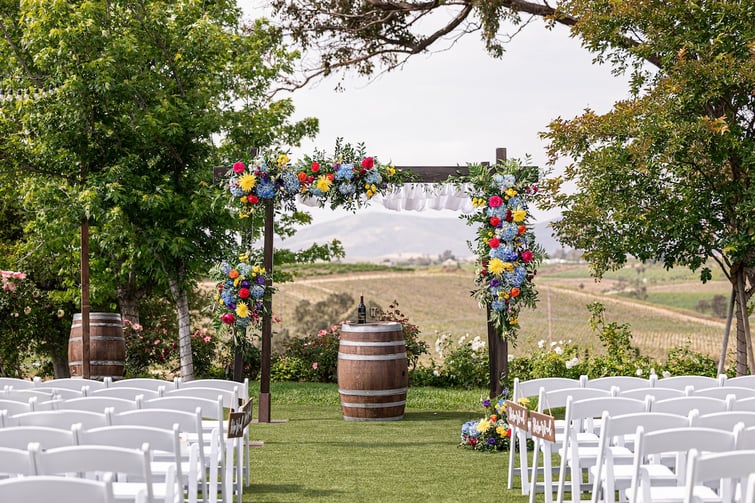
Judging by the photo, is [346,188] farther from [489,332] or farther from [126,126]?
[126,126]

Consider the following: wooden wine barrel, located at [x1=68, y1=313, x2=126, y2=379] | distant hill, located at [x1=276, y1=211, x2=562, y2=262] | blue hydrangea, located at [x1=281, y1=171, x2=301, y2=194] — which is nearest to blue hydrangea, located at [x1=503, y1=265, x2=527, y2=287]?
blue hydrangea, located at [x1=281, y1=171, x2=301, y2=194]

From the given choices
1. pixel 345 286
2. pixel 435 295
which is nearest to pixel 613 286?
pixel 435 295

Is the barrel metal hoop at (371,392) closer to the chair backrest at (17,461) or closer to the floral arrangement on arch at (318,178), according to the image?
the floral arrangement on arch at (318,178)

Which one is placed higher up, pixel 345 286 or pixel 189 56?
pixel 189 56

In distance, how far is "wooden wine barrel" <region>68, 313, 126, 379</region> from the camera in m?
11.6

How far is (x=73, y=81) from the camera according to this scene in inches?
410

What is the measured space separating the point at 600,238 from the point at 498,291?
111 inches

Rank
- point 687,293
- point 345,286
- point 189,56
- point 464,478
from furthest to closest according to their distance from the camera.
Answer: point 687,293, point 345,286, point 189,56, point 464,478

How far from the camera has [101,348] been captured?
→ 38.2 ft

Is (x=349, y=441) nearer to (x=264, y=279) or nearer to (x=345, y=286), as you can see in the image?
(x=264, y=279)

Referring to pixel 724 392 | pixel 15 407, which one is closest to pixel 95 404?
pixel 15 407

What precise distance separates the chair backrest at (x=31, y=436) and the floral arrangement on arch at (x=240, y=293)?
5.05m

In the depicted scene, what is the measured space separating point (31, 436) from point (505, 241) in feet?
16.3

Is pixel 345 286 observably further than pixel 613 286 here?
No
